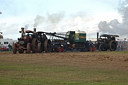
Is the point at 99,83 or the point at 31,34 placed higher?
the point at 31,34

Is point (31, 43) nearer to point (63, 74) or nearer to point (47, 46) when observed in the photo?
point (47, 46)

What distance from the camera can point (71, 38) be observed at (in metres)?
46.8

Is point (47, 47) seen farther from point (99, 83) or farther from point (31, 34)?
point (99, 83)

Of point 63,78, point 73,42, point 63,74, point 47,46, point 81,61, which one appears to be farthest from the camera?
point 73,42

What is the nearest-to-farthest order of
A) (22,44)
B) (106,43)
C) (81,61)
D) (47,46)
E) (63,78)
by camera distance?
(63,78)
(81,61)
(22,44)
(47,46)
(106,43)

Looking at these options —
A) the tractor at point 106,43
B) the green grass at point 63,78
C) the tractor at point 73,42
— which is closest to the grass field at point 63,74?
the green grass at point 63,78

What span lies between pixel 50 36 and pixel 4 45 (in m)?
21.5

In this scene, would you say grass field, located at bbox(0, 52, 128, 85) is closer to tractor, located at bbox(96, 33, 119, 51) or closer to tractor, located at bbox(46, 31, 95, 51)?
tractor, located at bbox(46, 31, 95, 51)

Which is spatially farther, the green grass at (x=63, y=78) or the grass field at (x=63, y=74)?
the grass field at (x=63, y=74)

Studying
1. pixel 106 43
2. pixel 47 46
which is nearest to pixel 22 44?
pixel 47 46

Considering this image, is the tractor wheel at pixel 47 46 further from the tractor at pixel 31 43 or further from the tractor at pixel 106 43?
the tractor at pixel 106 43

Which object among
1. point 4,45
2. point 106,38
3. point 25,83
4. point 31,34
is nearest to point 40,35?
point 31,34

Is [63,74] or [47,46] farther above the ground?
[47,46]

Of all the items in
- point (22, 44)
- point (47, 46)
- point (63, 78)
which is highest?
point (22, 44)
